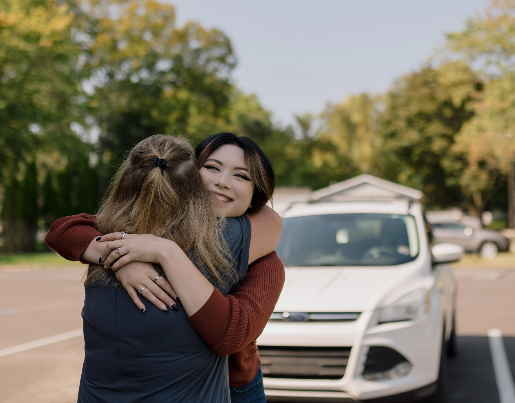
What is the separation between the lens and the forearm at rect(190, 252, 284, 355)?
150 cm

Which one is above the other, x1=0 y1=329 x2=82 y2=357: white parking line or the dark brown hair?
the dark brown hair

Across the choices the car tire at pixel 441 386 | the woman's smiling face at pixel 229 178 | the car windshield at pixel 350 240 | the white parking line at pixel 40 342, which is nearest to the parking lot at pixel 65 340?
the white parking line at pixel 40 342

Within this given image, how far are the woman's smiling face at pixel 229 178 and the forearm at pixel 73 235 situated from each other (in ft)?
1.32

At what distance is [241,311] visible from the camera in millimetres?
1595

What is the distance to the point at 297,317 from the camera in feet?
13.2

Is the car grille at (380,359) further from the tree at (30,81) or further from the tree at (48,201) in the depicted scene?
the tree at (48,201)

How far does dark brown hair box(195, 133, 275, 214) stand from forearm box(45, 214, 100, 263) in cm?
42

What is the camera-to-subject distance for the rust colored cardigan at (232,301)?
4.95ft

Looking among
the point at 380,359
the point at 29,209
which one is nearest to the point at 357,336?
the point at 380,359

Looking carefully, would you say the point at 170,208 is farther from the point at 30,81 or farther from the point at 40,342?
the point at 30,81

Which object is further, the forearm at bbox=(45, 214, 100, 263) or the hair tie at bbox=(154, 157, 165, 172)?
the forearm at bbox=(45, 214, 100, 263)

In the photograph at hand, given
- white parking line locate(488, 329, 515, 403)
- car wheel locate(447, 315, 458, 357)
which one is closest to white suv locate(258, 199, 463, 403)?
white parking line locate(488, 329, 515, 403)

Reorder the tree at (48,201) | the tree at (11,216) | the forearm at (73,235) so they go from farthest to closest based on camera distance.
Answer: the tree at (48,201) < the tree at (11,216) < the forearm at (73,235)

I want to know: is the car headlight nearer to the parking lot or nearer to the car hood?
the car hood
